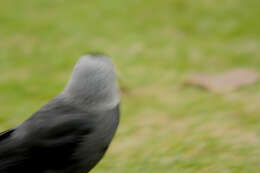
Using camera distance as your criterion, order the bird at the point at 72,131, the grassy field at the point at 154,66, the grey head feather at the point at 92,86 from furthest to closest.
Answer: the grassy field at the point at 154,66 → the grey head feather at the point at 92,86 → the bird at the point at 72,131

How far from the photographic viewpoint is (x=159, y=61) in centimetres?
845

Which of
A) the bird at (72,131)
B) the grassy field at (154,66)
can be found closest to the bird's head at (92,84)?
the bird at (72,131)

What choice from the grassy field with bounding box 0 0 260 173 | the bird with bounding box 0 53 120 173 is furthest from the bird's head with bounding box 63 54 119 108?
the grassy field with bounding box 0 0 260 173

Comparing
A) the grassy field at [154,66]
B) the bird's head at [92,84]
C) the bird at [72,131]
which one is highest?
the grassy field at [154,66]

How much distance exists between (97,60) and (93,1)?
24.8 feet

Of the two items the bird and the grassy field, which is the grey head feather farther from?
the grassy field

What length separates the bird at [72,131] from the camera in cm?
324

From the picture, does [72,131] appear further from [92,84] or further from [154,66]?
[154,66]

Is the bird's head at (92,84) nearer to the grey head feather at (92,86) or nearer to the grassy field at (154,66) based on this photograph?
the grey head feather at (92,86)

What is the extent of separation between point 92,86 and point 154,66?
4.96 m

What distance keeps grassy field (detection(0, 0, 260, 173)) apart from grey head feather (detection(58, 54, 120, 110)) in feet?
3.94

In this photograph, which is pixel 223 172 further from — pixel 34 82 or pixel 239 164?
pixel 34 82

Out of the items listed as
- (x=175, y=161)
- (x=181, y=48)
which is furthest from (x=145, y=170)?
(x=181, y=48)

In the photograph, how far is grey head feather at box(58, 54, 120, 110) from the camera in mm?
3344
